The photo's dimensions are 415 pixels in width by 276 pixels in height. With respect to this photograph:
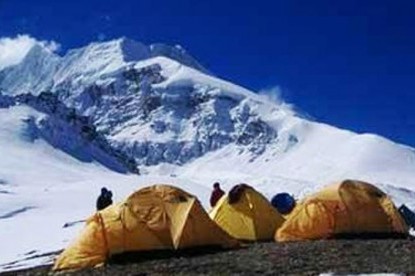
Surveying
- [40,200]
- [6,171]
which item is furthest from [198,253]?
[6,171]

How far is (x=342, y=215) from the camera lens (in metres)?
28.2

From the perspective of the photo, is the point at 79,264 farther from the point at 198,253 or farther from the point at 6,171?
the point at 6,171

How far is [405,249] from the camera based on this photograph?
987 inches

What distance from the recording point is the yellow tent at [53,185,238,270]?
2575 centimetres

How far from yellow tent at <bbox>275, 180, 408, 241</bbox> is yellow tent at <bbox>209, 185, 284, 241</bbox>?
124cm

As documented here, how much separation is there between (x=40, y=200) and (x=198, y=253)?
5735 centimetres

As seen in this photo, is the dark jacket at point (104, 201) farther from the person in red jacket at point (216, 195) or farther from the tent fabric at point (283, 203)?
the tent fabric at point (283, 203)

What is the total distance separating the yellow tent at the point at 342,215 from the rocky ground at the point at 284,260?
107cm

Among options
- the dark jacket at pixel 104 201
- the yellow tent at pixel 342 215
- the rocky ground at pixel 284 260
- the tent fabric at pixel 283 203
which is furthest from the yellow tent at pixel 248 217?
the tent fabric at pixel 283 203

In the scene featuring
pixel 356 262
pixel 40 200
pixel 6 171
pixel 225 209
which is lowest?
pixel 356 262

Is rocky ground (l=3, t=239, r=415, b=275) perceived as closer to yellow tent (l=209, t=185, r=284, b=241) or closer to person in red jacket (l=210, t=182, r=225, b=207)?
yellow tent (l=209, t=185, r=284, b=241)

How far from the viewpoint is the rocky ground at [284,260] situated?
73.5 ft

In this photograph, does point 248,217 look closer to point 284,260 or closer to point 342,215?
point 342,215

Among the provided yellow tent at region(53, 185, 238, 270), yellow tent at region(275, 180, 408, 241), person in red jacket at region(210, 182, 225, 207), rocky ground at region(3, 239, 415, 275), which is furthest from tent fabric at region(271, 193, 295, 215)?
yellow tent at region(53, 185, 238, 270)
